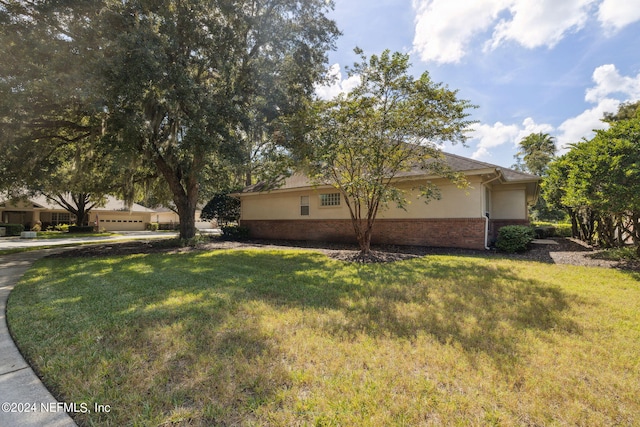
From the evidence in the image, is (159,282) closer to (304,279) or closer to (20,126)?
(304,279)

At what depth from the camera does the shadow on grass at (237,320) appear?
2416mm

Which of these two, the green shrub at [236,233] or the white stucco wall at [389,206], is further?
the green shrub at [236,233]

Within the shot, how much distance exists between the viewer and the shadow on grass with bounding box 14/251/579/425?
7.93 ft

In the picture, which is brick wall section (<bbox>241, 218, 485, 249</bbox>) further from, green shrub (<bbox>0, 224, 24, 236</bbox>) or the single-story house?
green shrub (<bbox>0, 224, 24, 236</bbox>)

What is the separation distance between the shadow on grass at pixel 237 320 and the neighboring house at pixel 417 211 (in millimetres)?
4051

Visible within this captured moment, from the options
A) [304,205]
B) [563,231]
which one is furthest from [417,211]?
[563,231]

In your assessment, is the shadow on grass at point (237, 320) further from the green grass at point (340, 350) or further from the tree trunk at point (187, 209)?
the tree trunk at point (187, 209)

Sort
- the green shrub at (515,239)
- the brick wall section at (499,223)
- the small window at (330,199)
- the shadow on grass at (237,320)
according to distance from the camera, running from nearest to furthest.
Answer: the shadow on grass at (237,320)
the green shrub at (515,239)
the brick wall section at (499,223)
the small window at (330,199)

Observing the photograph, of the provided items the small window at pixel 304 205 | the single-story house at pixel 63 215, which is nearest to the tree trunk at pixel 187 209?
the small window at pixel 304 205

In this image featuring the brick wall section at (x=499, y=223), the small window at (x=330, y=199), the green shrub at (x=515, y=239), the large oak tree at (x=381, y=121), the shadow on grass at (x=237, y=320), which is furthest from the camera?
the small window at (x=330, y=199)

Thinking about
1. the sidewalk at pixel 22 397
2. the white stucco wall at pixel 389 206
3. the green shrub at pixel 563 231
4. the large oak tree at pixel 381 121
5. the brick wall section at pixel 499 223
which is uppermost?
the large oak tree at pixel 381 121

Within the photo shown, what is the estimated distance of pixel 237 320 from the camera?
3.90 meters

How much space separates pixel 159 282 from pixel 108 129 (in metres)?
7.10

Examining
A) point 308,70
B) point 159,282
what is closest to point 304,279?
point 159,282
